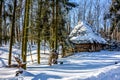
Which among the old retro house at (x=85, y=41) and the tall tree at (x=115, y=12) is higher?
the tall tree at (x=115, y=12)

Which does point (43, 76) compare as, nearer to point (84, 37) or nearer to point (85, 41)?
point (85, 41)

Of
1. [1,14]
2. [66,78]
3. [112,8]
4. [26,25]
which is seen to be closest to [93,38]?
[112,8]

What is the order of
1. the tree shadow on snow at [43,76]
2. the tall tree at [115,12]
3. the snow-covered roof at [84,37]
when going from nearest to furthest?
the tree shadow on snow at [43,76]
the snow-covered roof at [84,37]
the tall tree at [115,12]

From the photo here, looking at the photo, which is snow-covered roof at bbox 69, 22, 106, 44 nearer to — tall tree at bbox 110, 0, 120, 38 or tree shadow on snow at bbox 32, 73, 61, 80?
tall tree at bbox 110, 0, 120, 38

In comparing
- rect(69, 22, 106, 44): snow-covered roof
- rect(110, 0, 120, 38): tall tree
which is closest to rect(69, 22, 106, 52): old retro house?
rect(69, 22, 106, 44): snow-covered roof

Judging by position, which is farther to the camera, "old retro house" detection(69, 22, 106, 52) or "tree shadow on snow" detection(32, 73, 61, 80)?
"old retro house" detection(69, 22, 106, 52)

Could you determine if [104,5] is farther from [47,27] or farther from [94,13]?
[47,27]

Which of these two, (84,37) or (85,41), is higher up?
(84,37)

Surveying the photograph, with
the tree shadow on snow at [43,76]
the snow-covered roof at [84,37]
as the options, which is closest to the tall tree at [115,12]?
the snow-covered roof at [84,37]

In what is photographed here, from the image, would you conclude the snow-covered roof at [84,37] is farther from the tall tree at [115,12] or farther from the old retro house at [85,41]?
the tall tree at [115,12]

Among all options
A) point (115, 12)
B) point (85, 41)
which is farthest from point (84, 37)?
point (115, 12)

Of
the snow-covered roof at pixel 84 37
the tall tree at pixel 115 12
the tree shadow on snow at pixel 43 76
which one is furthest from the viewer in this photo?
the tall tree at pixel 115 12

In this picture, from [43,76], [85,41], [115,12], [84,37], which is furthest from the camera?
[115,12]

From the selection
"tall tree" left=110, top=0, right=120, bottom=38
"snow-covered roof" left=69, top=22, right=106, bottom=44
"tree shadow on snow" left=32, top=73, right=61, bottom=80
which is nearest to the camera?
"tree shadow on snow" left=32, top=73, right=61, bottom=80
